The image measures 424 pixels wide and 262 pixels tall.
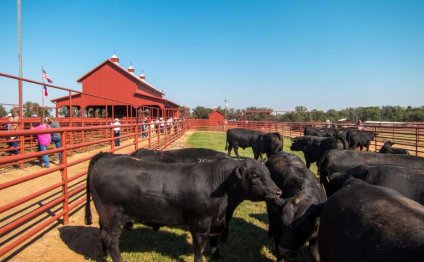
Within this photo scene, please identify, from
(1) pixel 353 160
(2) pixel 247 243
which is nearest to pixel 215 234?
(2) pixel 247 243

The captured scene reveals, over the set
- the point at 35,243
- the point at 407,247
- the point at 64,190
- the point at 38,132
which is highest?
the point at 38,132

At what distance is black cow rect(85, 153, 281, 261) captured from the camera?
396 cm

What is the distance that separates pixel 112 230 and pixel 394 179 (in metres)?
4.05

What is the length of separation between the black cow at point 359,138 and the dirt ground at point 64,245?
13757mm

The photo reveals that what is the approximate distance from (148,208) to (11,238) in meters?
2.19

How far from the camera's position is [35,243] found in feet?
14.6

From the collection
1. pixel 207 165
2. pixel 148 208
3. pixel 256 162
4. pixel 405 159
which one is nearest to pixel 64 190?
pixel 148 208

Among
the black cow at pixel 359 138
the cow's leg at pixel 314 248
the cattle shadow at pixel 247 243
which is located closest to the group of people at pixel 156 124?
the cattle shadow at pixel 247 243

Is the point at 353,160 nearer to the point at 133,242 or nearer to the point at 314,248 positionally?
the point at 314,248

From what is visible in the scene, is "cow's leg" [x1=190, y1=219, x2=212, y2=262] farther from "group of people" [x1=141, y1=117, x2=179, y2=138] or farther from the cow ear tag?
"group of people" [x1=141, y1=117, x2=179, y2=138]

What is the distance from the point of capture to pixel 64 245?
14.7 ft

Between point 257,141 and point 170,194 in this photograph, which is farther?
point 257,141

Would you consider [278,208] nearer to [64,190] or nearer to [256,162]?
[256,162]

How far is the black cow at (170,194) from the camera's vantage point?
396 centimetres
